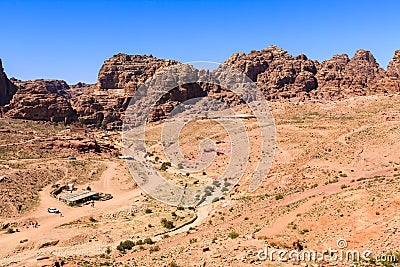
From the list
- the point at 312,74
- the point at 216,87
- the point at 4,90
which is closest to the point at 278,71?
the point at 312,74

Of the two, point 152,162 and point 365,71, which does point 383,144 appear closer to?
point 152,162

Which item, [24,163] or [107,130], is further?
[107,130]

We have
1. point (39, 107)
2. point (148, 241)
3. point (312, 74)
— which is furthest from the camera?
point (312, 74)

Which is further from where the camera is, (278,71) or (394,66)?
(278,71)

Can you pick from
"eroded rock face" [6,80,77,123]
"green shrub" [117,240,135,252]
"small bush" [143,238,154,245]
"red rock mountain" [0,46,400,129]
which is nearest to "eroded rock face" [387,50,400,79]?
"red rock mountain" [0,46,400,129]

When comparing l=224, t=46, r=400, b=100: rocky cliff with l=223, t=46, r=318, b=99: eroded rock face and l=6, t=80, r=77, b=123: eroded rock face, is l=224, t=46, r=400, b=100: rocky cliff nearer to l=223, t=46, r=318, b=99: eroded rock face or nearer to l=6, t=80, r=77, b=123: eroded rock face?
l=223, t=46, r=318, b=99: eroded rock face

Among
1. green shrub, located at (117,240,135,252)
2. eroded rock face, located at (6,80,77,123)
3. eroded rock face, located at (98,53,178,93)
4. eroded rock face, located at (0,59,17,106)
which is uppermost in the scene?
eroded rock face, located at (98,53,178,93)

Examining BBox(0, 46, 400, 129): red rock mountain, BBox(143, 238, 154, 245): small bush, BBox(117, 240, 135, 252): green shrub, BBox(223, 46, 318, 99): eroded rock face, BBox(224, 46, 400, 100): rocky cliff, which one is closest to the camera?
BBox(117, 240, 135, 252): green shrub

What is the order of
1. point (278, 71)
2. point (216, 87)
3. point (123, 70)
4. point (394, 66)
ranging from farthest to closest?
point (123, 70) < point (278, 71) < point (216, 87) < point (394, 66)

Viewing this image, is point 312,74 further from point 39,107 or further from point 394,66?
point 39,107

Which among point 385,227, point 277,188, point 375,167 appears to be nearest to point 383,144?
point 375,167

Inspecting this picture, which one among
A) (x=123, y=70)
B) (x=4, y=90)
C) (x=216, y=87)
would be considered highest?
(x=123, y=70)

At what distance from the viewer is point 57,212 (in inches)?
1661

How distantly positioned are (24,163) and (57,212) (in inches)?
910
